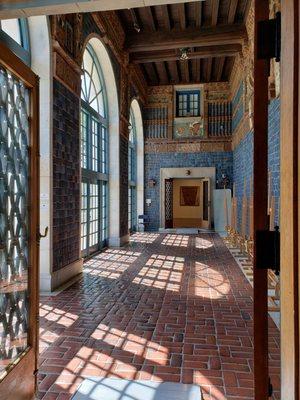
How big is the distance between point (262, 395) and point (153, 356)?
198 cm

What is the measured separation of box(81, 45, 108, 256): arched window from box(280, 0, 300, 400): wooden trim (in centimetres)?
648

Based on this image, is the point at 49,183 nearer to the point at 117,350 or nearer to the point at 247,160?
the point at 117,350

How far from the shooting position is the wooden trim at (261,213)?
1.16 metres

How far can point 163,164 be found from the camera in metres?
14.3

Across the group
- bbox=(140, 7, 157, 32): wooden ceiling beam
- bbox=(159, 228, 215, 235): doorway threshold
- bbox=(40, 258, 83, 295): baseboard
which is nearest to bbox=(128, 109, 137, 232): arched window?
bbox=(159, 228, 215, 235): doorway threshold

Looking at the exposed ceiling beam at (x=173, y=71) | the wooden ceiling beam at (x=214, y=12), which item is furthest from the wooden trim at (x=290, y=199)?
the exposed ceiling beam at (x=173, y=71)

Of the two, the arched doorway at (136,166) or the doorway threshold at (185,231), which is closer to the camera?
the doorway threshold at (185,231)

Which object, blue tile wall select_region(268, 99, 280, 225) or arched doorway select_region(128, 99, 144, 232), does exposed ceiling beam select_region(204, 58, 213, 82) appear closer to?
arched doorway select_region(128, 99, 144, 232)

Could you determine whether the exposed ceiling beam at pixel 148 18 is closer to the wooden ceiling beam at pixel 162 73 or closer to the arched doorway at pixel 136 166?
the wooden ceiling beam at pixel 162 73

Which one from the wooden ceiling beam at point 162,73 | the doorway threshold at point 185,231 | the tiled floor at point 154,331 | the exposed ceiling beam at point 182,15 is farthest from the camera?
the doorway threshold at point 185,231

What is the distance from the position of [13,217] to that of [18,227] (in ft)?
0.31

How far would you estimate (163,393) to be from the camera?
2066 millimetres

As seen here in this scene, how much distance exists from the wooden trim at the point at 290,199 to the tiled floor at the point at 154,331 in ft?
5.84

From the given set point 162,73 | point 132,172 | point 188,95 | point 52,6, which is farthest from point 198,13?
point 52,6
